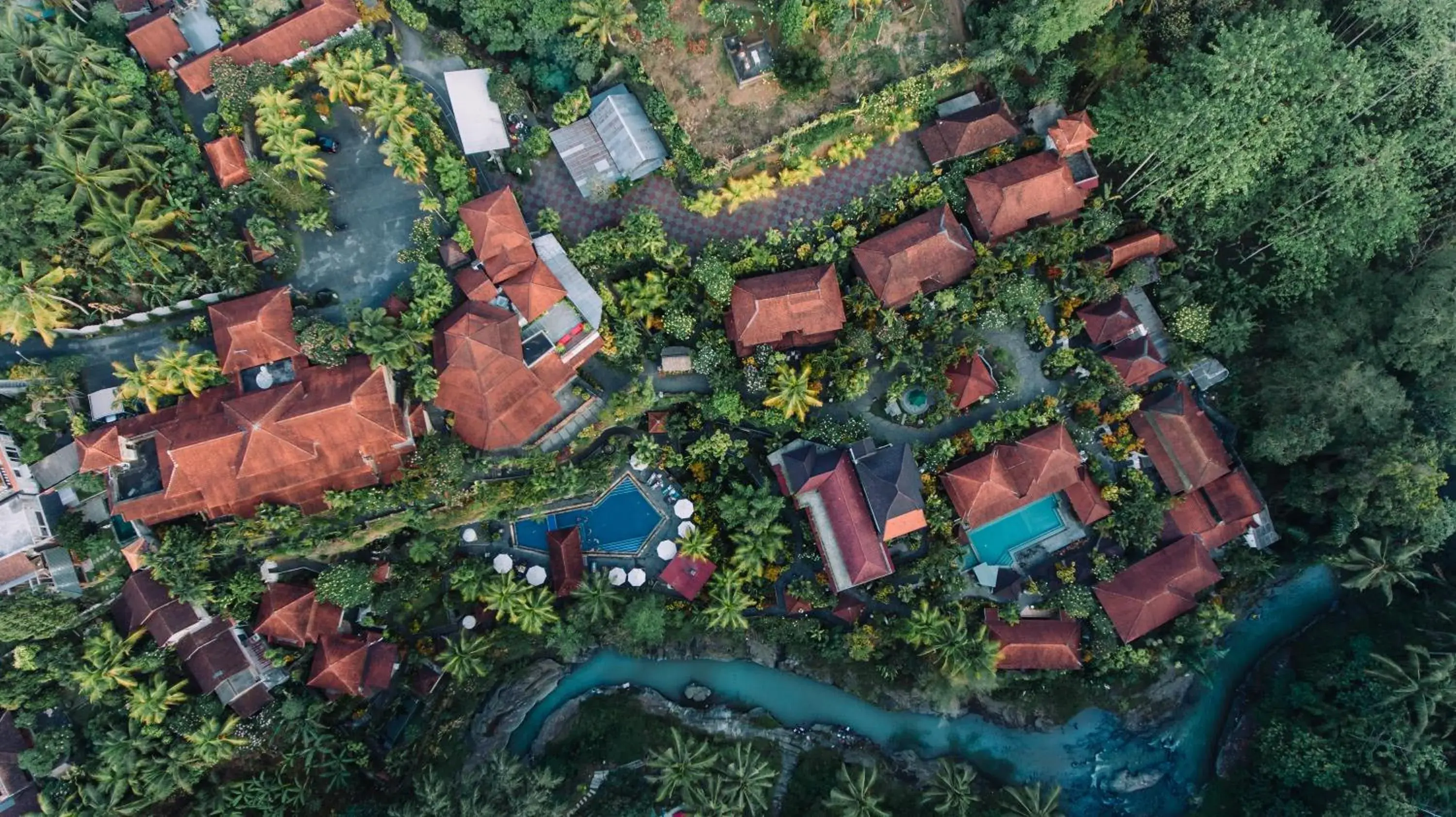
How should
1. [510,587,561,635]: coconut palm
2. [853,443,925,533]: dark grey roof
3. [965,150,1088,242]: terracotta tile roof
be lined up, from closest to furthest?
[853,443,925,533]: dark grey roof < [510,587,561,635]: coconut palm < [965,150,1088,242]: terracotta tile roof

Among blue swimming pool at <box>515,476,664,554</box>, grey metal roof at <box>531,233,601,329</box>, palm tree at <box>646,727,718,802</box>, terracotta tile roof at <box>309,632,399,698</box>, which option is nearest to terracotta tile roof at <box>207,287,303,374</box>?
grey metal roof at <box>531,233,601,329</box>

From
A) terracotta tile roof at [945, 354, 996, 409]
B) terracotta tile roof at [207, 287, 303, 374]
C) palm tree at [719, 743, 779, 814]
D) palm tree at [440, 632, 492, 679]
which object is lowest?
palm tree at [719, 743, 779, 814]

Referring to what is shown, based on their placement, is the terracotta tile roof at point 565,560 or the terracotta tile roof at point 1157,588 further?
the terracotta tile roof at point 565,560

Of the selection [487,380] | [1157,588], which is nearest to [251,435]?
[487,380]

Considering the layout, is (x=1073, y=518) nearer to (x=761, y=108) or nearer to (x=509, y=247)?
(x=761, y=108)

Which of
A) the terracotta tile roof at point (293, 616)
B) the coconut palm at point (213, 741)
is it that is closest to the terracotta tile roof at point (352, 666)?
the terracotta tile roof at point (293, 616)

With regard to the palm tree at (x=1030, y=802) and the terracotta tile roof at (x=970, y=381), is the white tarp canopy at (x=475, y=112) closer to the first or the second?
the terracotta tile roof at (x=970, y=381)

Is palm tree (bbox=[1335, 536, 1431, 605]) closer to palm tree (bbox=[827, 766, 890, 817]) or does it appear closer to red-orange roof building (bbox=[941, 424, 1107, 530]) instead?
red-orange roof building (bbox=[941, 424, 1107, 530])
